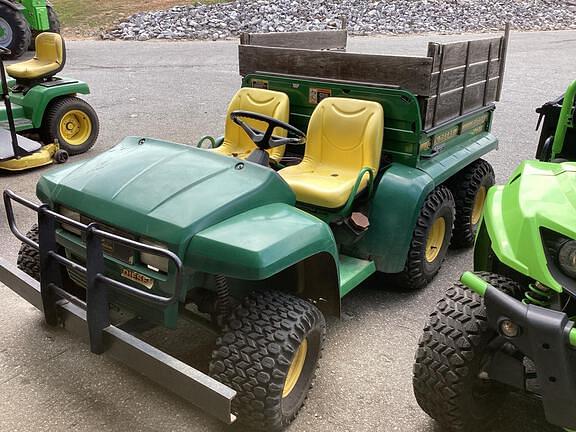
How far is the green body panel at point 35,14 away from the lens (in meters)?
11.2

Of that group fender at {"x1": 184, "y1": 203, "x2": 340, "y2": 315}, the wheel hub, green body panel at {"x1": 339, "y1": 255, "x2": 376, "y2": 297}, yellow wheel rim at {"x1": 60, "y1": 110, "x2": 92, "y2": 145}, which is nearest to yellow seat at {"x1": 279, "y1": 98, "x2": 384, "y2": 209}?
green body panel at {"x1": 339, "y1": 255, "x2": 376, "y2": 297}

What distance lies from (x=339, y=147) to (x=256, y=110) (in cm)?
66

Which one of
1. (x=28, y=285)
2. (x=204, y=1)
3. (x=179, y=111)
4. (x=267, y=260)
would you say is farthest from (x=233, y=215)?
(x=204, y=1)

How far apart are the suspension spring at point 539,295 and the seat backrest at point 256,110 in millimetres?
2158

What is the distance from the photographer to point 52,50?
244 inches

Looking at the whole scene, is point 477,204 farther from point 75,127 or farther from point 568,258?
point 75,127

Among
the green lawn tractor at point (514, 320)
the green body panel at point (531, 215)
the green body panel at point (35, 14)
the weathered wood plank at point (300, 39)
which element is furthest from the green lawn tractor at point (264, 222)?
the green body panel at point (35, 14)

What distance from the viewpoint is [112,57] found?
12.6 meters

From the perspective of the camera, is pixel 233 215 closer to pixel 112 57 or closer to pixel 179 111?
pixel 179 111

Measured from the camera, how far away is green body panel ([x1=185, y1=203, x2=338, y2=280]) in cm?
217

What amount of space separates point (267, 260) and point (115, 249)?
680 mm

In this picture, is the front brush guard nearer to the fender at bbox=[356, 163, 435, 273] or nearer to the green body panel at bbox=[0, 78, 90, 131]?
the fender at bbox=[356, 163, 435, 273]

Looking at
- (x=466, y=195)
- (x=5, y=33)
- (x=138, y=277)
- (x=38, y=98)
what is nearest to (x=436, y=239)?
(x=466, y=195)

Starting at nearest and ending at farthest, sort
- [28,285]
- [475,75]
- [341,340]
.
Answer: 1. [28,285]
2. [341,340]
3. [475,75]
